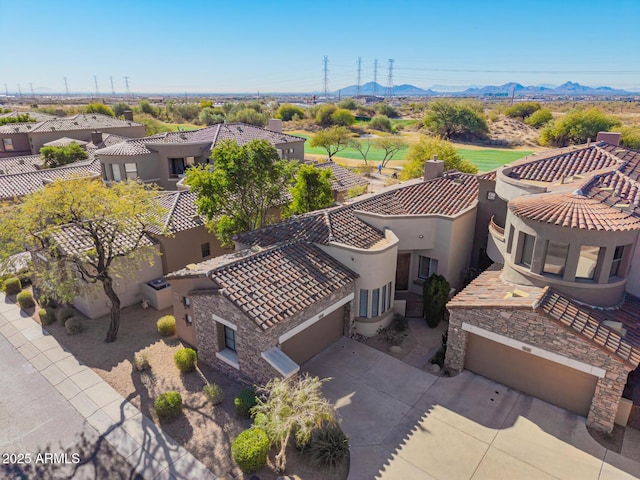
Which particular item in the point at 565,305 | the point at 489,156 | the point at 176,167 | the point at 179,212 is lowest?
the point at 489,156

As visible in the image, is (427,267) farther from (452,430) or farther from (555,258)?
(452,430)

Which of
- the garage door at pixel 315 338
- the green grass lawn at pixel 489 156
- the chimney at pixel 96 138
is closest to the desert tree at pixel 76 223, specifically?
the garage door at pixel 315 338

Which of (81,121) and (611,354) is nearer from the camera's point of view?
(611,354)

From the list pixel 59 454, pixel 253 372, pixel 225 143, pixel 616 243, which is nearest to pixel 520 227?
pixel 616 243

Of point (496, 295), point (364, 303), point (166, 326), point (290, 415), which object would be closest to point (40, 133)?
point (166, 326)

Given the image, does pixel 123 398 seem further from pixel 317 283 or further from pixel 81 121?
pixel 81 121

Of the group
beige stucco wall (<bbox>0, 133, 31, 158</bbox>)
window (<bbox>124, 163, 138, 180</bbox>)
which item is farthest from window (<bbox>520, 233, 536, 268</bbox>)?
beige stucco wall (<bbox>0, 133, 31, 158</bbox>)
